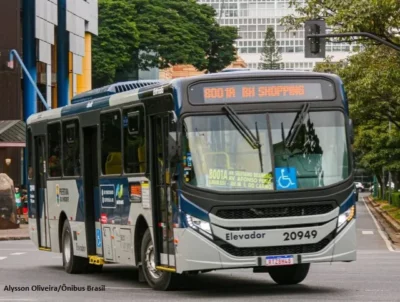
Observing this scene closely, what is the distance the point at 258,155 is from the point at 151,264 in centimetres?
241

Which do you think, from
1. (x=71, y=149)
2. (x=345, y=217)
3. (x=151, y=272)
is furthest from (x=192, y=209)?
(x=71, y=149)

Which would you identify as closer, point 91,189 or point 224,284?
point 224,284

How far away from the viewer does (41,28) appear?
63.8m

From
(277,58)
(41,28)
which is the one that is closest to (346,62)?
(41,28)

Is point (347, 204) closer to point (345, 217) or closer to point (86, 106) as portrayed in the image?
point (345, 217)

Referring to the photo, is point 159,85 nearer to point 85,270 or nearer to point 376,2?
point 85,270

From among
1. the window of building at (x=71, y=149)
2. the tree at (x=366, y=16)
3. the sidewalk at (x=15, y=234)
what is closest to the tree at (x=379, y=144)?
the tree at (x=366, y=16)

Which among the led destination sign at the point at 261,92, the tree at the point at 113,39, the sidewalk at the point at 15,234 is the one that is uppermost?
the tree at the point at 113,39

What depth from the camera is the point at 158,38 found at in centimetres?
8706

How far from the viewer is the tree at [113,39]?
83500mm

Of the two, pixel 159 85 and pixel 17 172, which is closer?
pixel 159 85

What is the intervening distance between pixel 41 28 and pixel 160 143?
1905 inches

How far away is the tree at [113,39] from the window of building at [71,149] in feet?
205

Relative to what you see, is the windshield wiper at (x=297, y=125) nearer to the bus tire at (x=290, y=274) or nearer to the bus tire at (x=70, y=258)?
the bus tire at (x=290, y=274)
